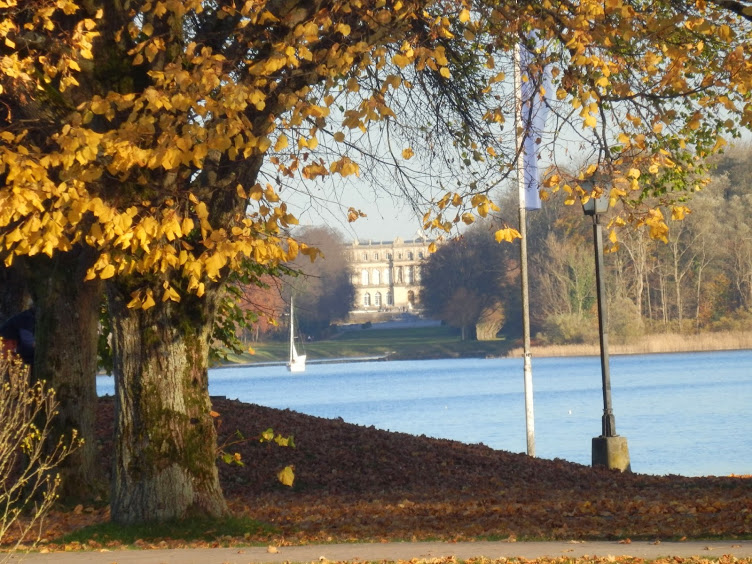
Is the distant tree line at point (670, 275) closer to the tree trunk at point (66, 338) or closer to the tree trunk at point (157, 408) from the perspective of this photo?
the tree trunk at point (66, 338)

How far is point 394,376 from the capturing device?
76250 mm

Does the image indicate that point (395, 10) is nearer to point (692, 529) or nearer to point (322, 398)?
point (692, 529)

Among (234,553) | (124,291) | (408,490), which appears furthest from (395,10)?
(408,490)

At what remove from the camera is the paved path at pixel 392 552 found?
8.62 meters

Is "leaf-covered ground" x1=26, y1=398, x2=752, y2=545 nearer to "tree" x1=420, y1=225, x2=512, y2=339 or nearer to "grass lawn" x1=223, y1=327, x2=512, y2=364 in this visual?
"tree" x1=420, y1=225, x2=512, y2=339

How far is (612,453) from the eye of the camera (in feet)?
58.9

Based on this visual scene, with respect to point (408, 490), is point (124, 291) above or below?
above

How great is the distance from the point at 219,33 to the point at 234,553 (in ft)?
15.4

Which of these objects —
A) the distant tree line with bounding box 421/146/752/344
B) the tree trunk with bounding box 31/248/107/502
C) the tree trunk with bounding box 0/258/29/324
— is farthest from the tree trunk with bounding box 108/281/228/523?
the distant tree line with bounding box 421/146/752/344

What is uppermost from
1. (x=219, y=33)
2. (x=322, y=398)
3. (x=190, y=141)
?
(x=219, y=33)

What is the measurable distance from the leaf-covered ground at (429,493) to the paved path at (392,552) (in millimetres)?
616

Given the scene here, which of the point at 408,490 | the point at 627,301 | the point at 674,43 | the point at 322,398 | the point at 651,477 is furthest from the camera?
the point at 627,301

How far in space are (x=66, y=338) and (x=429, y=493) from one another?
5271mm

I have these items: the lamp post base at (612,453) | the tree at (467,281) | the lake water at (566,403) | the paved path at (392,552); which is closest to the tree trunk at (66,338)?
the paved path at (392,552)
